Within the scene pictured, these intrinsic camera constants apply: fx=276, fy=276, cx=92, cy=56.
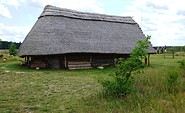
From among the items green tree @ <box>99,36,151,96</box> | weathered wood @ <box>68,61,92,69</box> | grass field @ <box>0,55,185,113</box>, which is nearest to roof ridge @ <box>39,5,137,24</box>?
weathered wood @ <box>68,61,92,69</box>

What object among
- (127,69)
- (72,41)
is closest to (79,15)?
(72,41)

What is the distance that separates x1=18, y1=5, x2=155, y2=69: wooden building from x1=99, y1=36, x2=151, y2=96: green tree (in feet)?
38.1

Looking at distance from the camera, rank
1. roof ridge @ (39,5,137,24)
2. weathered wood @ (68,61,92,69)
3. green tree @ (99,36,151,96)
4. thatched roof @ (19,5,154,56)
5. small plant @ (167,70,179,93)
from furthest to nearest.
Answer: roof ridge @ (39,5,137,24) < weathered wood @ (68,61,92,69) < thatched roof @ (19,5,154,56) < small plant @ (167,70,179,93) < green tree @ (99,36,151,96)

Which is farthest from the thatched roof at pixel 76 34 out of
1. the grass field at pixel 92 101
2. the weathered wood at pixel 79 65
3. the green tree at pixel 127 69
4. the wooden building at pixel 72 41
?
the green tree at pixel 127 69

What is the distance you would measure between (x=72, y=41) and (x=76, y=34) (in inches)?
49.7

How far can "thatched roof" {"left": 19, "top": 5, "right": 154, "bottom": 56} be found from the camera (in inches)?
824

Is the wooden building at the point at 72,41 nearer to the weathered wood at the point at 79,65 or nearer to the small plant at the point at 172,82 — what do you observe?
the weathered wood at the point at 79,65

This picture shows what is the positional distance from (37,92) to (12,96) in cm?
113

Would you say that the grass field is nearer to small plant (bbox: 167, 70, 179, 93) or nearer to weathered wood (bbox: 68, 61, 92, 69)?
small plant (bbox: 167, 70, 179, 93)

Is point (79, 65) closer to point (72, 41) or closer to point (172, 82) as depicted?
point (72, 41)

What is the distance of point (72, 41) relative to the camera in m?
21.6

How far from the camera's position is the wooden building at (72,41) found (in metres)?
21.0

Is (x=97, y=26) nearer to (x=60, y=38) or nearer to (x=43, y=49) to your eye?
(x=60, y=38)

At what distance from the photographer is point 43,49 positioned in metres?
20.5
